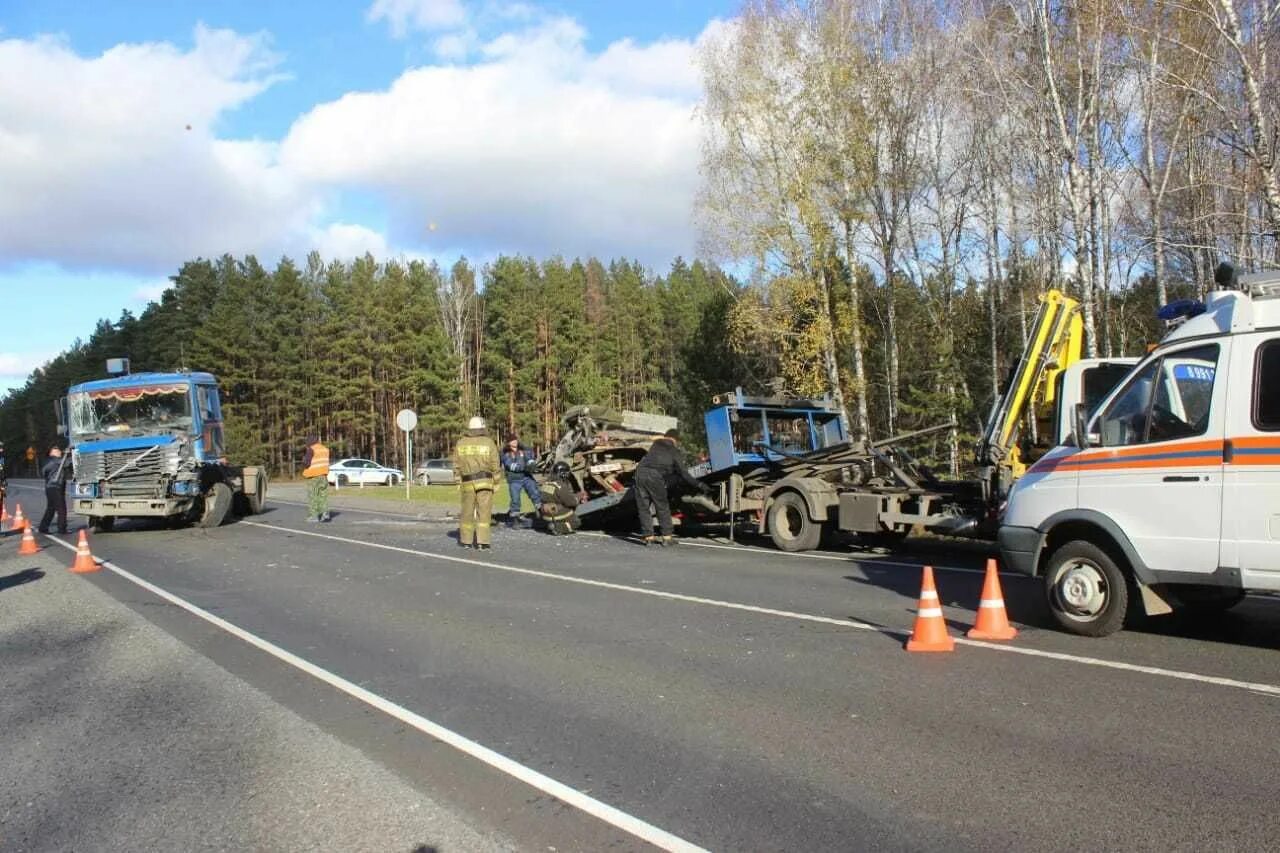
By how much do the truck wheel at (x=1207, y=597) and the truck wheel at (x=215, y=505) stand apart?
1726cm

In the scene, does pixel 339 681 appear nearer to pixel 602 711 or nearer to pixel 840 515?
pixel 602 711

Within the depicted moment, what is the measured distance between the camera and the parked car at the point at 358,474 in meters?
45.2

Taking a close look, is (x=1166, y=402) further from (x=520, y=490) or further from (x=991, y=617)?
(x=520, y=490)

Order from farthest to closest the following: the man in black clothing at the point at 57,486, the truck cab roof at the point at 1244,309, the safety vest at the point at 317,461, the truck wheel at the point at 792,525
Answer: the safety vest at the point at 317,461
the man in black clothing at the point at 57,486
the truck wheel at the point at 792,525
the truck cab roof at the point at 1244,309

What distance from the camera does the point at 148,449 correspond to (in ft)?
57.5

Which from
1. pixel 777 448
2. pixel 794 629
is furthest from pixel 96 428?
pixel 794 629

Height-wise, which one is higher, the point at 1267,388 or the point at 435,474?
the point at 1267,388

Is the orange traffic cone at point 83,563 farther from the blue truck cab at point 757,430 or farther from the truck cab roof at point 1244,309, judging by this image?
the truck cab roof at point 1244,309

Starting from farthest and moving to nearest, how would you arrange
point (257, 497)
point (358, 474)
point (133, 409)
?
point (358, 474), point (257, 497), point (133, 409)

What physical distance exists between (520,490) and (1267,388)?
47.4 ft

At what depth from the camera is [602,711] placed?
5562mm

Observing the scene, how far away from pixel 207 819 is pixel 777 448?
11.7 meters

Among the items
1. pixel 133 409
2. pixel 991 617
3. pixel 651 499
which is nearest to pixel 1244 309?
pixel 991 617

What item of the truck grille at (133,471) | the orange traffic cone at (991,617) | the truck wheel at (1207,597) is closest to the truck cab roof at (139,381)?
the truck grille at (133,471)
